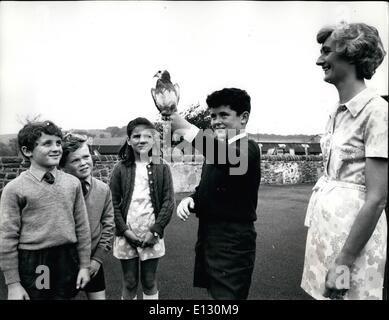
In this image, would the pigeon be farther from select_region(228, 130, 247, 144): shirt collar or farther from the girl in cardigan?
the girl in cardigan

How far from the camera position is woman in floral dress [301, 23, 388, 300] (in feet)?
5.13

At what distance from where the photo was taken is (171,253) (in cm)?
527

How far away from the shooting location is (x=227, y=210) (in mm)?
2170

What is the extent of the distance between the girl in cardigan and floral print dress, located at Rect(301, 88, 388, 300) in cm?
140

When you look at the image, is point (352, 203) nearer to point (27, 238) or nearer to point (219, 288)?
point (219, 288)

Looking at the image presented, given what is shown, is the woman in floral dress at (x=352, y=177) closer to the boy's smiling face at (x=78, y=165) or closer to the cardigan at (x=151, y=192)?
the cardigan at (x=151, y=192)

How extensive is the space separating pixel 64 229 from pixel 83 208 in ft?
0.65

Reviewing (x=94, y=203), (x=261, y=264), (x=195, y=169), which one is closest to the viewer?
(x=94, y=203)

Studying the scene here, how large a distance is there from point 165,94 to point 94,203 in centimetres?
130

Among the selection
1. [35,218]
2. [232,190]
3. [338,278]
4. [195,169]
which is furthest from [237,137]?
[195,169]

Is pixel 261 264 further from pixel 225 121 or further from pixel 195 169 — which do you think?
pixel 195 169

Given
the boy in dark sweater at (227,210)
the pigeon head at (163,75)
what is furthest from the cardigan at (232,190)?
the pigeon head at (163,75)

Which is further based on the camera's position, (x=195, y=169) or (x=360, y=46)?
(x=195, y=169)
